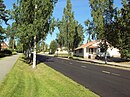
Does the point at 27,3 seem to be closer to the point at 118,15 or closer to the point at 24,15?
the point at 24,15

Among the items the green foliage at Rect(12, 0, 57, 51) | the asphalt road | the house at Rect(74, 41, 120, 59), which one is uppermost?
the green foliage at Rect(12, 0, 57, 51)

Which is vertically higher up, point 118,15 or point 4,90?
point 118,15

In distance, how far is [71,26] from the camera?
75.4m

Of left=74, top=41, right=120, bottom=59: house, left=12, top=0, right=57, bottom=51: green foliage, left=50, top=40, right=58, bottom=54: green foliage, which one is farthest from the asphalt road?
left=50, top=40, right=58, bottom=54: green foliage

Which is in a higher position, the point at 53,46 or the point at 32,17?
the point at 53,46

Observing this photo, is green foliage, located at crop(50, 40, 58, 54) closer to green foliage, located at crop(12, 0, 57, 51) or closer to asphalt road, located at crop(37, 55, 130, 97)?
green foliage, located at crop(12, 0, 57, 51)

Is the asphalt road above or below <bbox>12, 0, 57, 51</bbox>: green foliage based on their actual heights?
below

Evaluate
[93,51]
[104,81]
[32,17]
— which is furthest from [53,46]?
[104,81]

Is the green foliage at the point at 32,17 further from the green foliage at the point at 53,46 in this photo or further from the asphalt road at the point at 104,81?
the green foliage at the point at 53,46

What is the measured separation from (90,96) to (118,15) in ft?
111

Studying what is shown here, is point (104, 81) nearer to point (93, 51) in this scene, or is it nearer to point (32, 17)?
point (32, 17)

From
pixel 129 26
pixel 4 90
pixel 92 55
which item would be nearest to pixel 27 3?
pixel 4 90

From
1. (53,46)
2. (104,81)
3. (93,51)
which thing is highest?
(53,46)

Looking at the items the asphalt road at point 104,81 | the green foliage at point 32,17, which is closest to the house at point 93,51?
the green foliage at point 32,17
